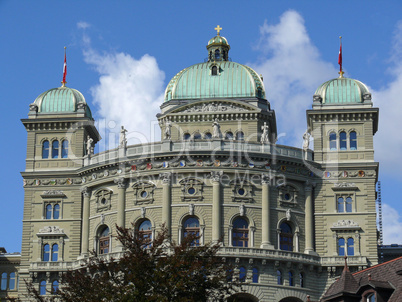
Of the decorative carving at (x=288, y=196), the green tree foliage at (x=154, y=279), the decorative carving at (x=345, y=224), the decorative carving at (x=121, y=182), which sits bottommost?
the green tree foliage at (x=154, y=279)

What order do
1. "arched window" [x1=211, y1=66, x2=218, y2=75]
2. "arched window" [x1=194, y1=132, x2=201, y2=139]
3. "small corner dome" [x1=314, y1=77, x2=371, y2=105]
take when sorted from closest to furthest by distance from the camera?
1. "small corner dome" [x1=314, y1=77, x2=371, y2=105]
2. "arched window" [x1=194, y1=132, x2=201, y2=139]
3. "arched window" [x1=211, y1=66, x2=218, y2=75]

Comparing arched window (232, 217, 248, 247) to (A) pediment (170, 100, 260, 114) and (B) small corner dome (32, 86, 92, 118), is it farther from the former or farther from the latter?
(B) small corner dome (32, 86, 92, 118)

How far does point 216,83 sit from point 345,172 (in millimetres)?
17269

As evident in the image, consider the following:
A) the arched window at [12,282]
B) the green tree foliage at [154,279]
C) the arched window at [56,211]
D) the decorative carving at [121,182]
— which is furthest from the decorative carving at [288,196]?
the arched window at [12,282]

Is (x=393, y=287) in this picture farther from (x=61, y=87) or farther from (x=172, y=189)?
(x=61, y=87)

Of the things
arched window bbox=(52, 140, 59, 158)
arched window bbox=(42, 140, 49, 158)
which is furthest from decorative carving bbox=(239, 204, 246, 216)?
arched window bbox=(42, 140, 49, 158)

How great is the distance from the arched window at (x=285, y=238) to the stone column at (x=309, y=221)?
157 centimetres

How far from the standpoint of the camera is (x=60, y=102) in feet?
364

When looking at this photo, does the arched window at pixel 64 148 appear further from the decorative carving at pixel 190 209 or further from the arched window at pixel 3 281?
the decorative carving at pixel 190 209

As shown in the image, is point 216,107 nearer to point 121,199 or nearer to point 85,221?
point 121,199

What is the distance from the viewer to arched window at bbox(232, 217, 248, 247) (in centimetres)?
9881

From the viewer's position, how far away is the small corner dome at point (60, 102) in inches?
4343

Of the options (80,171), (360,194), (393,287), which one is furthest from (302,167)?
(393,287)

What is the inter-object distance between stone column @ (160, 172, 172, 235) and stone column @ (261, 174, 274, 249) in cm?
863
